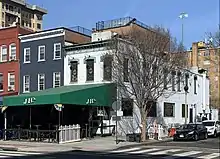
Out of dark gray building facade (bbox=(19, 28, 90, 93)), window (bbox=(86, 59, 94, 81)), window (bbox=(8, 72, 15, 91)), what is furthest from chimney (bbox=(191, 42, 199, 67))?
window (bbox=(8, 72, 15, 91))

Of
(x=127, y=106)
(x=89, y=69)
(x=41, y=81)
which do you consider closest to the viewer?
(x=127, y=106)

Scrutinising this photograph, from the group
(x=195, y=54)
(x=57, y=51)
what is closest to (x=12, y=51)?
(x=57, y=51)

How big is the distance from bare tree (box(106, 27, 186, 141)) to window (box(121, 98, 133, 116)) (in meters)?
1.79

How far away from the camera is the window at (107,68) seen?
34244 millimetres

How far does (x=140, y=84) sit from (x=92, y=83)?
5022 mm

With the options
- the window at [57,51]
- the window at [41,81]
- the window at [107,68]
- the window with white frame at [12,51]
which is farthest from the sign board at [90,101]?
the window with white frame at [12,51]

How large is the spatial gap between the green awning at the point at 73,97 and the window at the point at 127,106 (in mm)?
1544

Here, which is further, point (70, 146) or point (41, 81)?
point (41, 81)

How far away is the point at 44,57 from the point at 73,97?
1014cm

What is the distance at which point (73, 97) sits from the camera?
30562 mm

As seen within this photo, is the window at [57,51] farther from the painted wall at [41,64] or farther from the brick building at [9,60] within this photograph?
the brick building at [9,60]

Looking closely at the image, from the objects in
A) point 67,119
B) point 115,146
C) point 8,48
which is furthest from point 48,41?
point 115,146

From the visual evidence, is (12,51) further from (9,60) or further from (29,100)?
(29,100)

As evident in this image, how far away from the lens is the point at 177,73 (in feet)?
123
